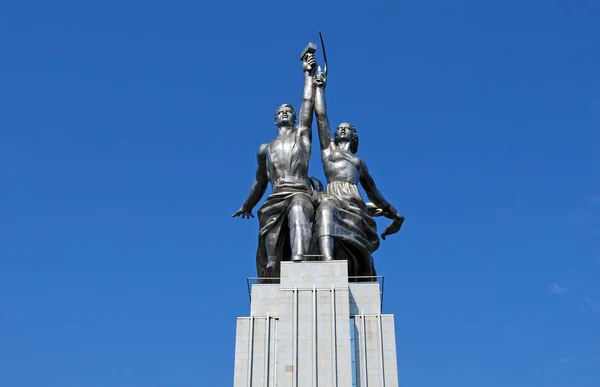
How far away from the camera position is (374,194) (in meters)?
26.8

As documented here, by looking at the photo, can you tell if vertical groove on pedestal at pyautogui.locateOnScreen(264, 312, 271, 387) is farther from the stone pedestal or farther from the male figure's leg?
the male figure's leg

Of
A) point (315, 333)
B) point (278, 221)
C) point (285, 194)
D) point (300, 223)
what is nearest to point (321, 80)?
point (285, 194)

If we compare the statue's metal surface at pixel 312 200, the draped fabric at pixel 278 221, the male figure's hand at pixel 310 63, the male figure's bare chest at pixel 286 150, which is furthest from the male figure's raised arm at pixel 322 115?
the draped fabric at pixel 278 221

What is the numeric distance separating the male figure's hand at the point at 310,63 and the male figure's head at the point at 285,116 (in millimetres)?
1729

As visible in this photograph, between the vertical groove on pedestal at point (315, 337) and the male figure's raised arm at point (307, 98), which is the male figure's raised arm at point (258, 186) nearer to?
the male figure's raised arm at point (307, 98)

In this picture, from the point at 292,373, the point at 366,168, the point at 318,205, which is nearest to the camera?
the point at 292,373

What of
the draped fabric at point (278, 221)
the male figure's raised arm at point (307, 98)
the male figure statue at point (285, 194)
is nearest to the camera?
the male figure statue at point (285, 194)

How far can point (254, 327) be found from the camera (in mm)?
21875

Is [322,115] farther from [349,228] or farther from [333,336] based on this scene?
[333,336]

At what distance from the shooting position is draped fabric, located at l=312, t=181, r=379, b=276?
950 inches

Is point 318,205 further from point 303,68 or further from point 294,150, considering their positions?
point 303,68

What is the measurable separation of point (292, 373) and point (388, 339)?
2836mm

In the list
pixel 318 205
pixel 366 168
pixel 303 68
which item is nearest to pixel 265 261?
pixel 318 205

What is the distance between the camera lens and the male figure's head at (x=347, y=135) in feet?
88.3
